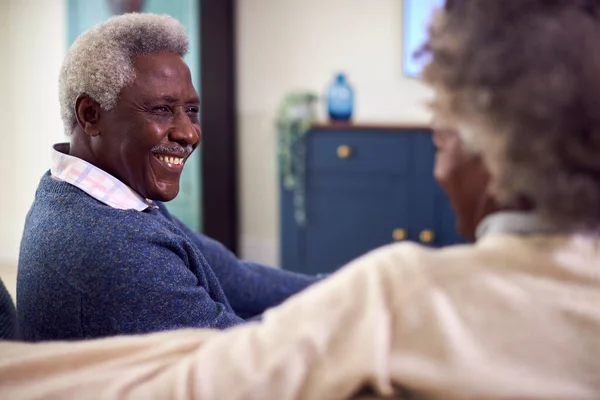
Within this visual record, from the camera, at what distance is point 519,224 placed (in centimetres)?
64

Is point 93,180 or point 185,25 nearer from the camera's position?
point 93,180

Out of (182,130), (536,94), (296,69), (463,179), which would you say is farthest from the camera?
(296,69)

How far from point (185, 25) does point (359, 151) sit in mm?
1159

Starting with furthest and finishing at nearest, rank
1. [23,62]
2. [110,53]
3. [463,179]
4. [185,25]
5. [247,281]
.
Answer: [185,25] < [23,62] < [247,281] < [110,53] < [463,179]

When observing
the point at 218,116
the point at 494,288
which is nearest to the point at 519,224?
the point at 494,288

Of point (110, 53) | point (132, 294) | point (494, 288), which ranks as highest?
point (110, 53)

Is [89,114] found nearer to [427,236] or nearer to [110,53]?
[110,53]

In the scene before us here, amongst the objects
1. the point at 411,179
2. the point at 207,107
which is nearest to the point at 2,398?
the point at 411,179

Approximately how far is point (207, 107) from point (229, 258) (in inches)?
92.4

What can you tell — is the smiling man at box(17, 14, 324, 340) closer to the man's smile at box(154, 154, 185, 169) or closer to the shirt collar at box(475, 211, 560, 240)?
the man's smile at box(154, 154, 185, 169)

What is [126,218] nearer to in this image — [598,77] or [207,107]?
[598,77]

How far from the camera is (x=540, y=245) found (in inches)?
24.7

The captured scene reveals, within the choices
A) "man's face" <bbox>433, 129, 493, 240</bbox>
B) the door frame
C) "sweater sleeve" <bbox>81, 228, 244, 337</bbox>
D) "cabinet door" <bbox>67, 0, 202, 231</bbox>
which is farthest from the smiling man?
the door frame

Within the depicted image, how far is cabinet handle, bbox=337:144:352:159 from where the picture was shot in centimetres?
312
